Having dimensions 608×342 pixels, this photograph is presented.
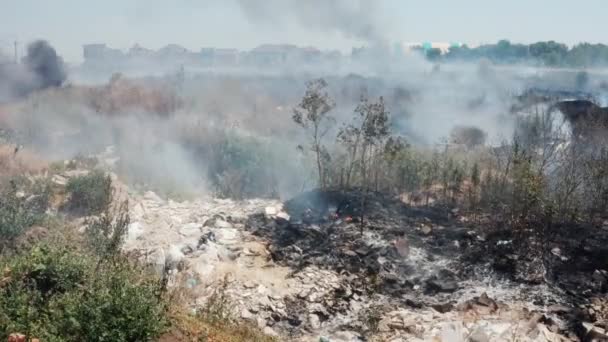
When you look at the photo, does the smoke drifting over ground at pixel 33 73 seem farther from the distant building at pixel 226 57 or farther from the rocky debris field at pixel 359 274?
the distant building at pixel 226 57

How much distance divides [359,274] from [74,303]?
5849 millimetres

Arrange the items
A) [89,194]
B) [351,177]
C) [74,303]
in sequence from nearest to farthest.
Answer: [74,303], [89,194], [351,177]

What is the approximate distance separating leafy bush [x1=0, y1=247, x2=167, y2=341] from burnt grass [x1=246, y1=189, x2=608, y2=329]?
495cm

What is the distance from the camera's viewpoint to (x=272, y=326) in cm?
774

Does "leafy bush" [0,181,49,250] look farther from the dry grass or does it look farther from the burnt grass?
the burnt grass

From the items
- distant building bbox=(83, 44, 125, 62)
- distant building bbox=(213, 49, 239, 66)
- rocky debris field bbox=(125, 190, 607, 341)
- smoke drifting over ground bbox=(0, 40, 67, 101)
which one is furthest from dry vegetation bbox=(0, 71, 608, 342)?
distant building bbox=(213, 49, 239, 66)

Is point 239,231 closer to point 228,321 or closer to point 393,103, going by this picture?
point 228,321

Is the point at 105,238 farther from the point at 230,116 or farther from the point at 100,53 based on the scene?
the point at 100,53

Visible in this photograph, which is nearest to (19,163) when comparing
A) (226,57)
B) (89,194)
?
(89,194)

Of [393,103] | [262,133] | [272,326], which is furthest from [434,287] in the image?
[393,103]

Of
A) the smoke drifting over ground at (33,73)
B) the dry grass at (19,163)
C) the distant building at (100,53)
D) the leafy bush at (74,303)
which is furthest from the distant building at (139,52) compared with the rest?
the leafy bush at (74,303)

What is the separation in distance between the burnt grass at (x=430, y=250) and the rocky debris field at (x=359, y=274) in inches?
1.1

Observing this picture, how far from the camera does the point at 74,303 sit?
4.64 metres

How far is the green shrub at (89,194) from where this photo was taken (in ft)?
38.7
